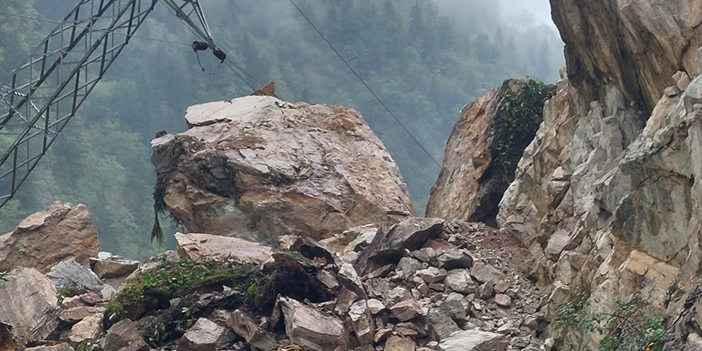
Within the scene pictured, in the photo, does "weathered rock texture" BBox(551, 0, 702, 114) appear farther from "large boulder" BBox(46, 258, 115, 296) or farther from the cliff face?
"large boulder" BBox(46, 258, 115, 296)

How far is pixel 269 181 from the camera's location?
23.0m

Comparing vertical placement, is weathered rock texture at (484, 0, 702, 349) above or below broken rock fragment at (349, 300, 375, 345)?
above

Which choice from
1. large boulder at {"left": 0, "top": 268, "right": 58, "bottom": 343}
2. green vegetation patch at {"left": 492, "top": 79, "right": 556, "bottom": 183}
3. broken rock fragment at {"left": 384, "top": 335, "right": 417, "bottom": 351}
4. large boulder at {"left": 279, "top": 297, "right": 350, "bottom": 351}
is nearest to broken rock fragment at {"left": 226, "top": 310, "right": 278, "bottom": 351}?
large boulder at {"left": 279, "top": 297, "right": 350, "bottom": 351}

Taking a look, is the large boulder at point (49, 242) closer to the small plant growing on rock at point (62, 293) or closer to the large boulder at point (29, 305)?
the small plant growing on rock at point (62, 293)

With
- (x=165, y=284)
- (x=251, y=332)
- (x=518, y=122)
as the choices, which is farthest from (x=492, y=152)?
(x=251, y=332)

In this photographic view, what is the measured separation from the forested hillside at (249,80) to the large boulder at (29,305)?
41.9m

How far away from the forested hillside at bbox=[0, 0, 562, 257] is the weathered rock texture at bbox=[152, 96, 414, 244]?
123ft


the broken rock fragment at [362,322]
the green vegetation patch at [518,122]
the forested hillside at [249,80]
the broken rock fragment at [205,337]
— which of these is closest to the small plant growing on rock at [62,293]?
the broken rock fragment at [205,337]

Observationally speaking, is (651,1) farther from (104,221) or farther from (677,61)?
(104,221)

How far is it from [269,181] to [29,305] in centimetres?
769

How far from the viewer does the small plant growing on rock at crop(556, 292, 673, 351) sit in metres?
10.3

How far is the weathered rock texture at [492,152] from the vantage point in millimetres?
21781

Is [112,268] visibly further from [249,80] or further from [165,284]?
[249,80]

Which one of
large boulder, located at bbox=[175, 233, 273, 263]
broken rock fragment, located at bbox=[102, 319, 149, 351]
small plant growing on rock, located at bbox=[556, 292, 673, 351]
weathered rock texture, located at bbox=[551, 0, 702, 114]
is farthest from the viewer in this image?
large boulder, located at bbox=[175, 233, 273, 263]
